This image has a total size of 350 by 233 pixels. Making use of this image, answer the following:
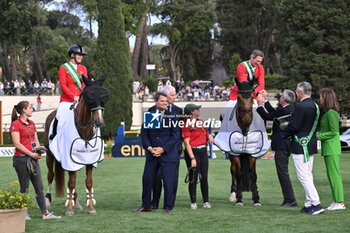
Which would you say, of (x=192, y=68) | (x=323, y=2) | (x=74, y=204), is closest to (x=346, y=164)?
(x=74, y=204)

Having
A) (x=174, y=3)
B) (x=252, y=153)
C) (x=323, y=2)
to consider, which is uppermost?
(x=174, y=3)

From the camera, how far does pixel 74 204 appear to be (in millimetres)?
10312

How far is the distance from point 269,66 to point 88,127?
6085cm

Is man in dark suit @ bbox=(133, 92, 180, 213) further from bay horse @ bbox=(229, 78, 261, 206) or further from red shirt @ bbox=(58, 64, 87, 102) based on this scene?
red shirt @ bbox=(58, 64, 87, 102)

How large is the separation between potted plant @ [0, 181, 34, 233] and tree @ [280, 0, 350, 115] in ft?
97.2

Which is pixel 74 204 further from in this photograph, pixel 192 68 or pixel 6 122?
pixel 192 68

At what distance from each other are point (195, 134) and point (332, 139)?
7.89 feet

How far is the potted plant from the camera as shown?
7.53 metres

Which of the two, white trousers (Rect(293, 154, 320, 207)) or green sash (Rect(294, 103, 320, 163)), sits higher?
green sash (Rect(294, 103, 320, 163))

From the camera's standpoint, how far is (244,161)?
10734 millimetres

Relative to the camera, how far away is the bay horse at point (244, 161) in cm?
988

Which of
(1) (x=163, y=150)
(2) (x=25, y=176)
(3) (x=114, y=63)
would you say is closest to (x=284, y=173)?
(1) (x=163, y=150)

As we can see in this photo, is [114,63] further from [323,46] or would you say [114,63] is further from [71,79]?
[71,79]

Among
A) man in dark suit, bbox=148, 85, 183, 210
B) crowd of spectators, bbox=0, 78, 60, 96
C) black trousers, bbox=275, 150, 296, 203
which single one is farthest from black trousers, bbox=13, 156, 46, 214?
crowd of spectators, bbox=0, 78, 60, 96
